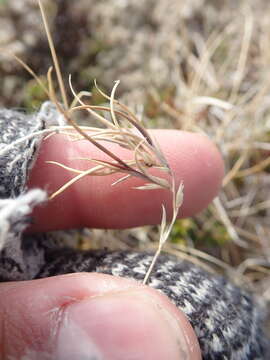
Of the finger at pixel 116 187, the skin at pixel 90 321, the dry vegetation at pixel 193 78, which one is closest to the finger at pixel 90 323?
the skin at pixel 90 321

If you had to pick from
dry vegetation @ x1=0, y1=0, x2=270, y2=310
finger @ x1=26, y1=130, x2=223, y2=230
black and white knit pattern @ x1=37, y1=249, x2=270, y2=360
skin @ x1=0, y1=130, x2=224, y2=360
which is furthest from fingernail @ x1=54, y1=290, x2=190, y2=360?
dry vegetation @ x1=0, y1=0, x2=270, y2=310

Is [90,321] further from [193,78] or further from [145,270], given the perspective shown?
[193,78]

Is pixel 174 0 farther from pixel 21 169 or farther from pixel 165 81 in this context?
pixel 21 169

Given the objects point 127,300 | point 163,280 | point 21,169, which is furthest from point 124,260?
point 21,169

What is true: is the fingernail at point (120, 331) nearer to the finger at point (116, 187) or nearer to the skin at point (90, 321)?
the skin at point (90, 321)

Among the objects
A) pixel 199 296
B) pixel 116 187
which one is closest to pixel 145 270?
pixel 199 296
